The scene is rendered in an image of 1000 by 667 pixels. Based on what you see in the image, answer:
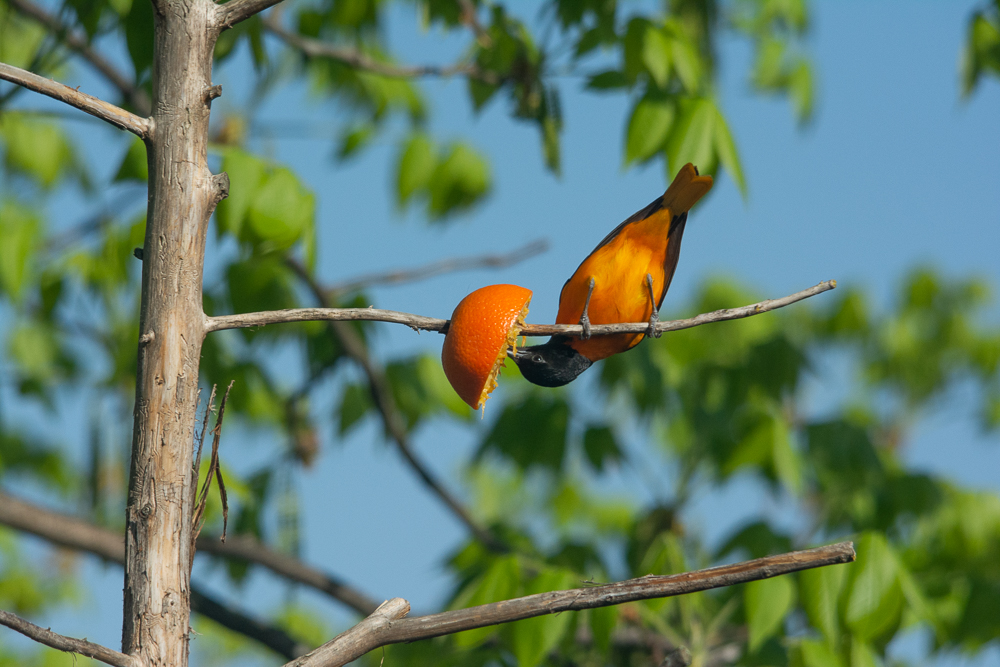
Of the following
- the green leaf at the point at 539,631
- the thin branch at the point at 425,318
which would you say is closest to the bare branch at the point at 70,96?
the thin branch at the point at 425,318

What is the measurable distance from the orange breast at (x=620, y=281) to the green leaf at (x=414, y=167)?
2175mm

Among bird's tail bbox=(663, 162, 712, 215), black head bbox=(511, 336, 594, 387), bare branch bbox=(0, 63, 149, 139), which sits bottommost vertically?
bare branch bbox=(0, 63, 149, 139)

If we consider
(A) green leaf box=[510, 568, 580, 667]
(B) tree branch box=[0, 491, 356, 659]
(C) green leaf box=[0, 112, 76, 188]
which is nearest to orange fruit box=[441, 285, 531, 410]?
(A) green leaf box=[510, 568, 580, 667]

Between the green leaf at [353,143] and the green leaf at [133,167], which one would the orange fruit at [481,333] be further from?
the green leaf at [353,143]

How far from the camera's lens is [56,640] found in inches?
51.1

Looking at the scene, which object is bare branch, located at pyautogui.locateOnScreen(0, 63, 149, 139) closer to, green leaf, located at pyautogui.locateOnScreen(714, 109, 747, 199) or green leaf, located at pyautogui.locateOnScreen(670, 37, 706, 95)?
green leaf, located at pyautogui.locateOnScreen(714, 109, 747, 199)

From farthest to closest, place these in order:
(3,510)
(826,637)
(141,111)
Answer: (141,111) → (3,510) → (826,637)

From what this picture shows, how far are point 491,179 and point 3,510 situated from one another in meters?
3.07

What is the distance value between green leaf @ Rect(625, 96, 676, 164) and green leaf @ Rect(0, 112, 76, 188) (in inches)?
216

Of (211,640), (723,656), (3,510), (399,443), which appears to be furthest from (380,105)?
(211,640)

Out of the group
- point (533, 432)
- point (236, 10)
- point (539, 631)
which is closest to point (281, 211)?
point (236, 10)

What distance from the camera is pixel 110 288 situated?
4.54m

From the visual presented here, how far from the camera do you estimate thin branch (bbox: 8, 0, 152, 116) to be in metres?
3.80

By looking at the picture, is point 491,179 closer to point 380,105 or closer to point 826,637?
point 380,105
